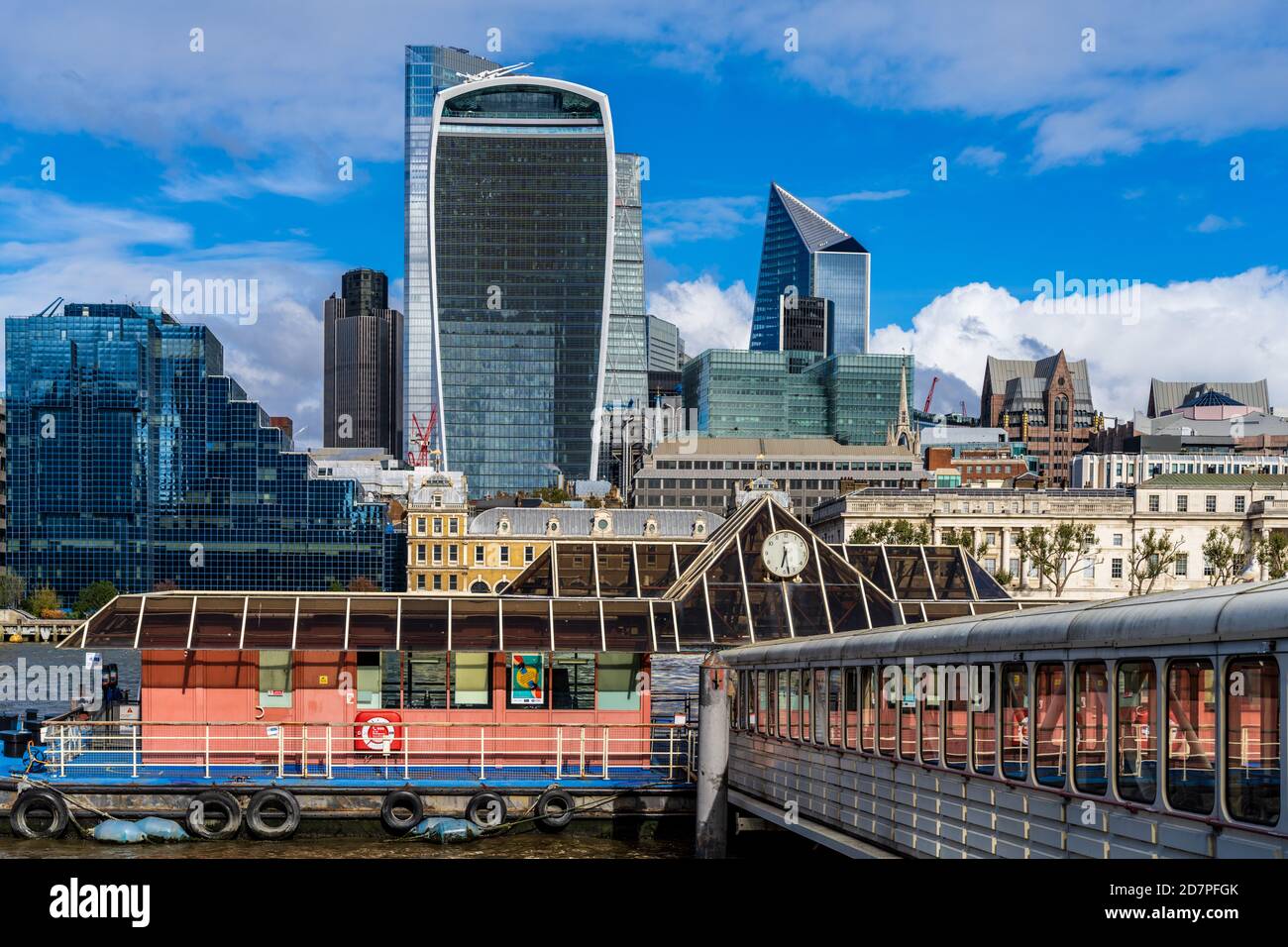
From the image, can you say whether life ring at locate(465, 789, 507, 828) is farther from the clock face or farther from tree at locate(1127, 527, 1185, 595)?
tree at locate(1127, 527, 1185, 595)

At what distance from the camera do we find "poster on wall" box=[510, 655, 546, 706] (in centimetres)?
4412

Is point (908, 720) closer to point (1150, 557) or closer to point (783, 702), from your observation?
point (783, 702)

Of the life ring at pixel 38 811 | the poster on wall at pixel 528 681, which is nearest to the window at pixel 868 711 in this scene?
the poster on wall at pixel 528 681

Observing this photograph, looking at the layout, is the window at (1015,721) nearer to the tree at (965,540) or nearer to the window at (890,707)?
the window at (890,707)

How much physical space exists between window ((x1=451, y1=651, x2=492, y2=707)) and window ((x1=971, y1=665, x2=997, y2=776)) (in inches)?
942

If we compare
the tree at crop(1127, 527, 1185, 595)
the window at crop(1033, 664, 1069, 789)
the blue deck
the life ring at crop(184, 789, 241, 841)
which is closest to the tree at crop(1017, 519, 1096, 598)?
the tree at crop(1127, 527, 1185, 595)

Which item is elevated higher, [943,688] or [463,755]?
[943,688]

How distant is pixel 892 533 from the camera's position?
166 meters

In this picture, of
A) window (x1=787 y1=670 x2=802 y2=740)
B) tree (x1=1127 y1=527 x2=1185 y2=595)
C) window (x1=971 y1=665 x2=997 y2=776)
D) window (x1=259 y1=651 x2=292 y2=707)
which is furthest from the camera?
tree (x1=1127 y1=527 x2=1185 y2=595)

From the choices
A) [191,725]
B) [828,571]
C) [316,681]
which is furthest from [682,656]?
[191,725]

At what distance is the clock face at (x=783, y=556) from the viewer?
52031 mm

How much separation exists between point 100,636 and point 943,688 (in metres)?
27.8
